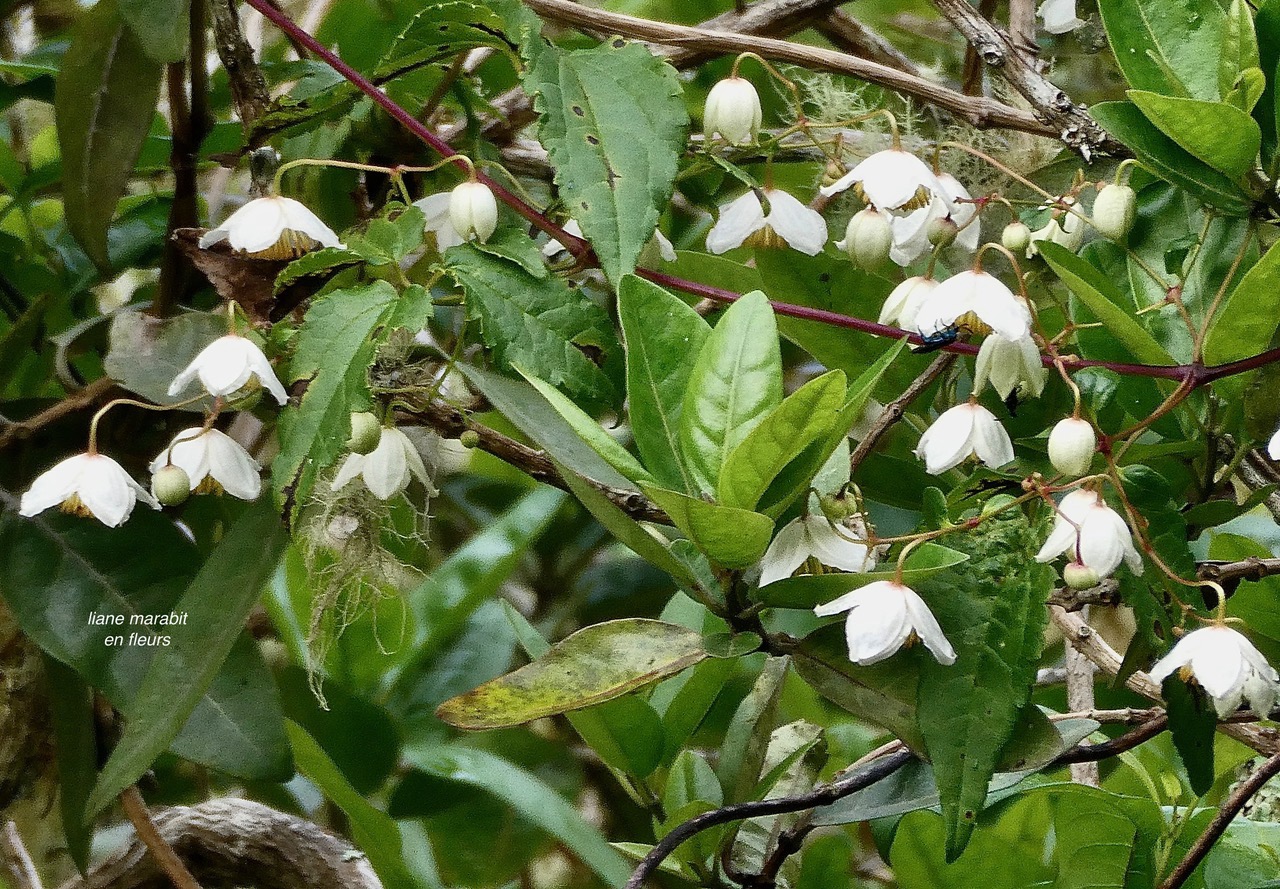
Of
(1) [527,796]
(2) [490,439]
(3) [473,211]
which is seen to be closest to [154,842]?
(1) [527,796]

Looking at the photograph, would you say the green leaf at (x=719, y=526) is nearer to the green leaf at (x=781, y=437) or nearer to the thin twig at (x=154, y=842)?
the green leaf at (x=781, y=437)

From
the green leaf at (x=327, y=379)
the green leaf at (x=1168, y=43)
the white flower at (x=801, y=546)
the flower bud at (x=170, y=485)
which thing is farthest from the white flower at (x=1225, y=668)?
the flower bud at (x=170, y=485)

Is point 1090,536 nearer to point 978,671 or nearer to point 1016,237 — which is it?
point 978,671

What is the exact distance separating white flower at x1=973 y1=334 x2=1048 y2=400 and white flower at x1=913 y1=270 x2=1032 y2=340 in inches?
0.4

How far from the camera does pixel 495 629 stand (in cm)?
110

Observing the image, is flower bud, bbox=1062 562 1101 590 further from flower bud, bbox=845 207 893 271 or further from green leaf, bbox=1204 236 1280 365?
flower bud, bbox=845 207 893 271

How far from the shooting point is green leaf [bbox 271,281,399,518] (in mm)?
524

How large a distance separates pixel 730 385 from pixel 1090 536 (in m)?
0.18

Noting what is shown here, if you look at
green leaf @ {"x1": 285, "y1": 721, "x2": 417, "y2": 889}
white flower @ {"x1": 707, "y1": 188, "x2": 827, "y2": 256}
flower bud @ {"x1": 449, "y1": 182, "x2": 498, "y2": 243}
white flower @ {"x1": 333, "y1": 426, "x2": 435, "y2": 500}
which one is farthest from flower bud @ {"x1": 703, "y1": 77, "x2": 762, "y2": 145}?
green leaf @ {"x1": 285, "y1": 721, "x2": 417, "y2": 889}

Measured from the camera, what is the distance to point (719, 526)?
0.50m

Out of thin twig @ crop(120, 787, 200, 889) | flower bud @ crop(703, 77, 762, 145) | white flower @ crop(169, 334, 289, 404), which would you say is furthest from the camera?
thin twig @ crop(120, 787, 200, 889)

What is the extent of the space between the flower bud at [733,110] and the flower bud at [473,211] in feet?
0.49

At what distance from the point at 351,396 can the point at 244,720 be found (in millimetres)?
272

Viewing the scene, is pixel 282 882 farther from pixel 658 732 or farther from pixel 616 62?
pixel 616 62
